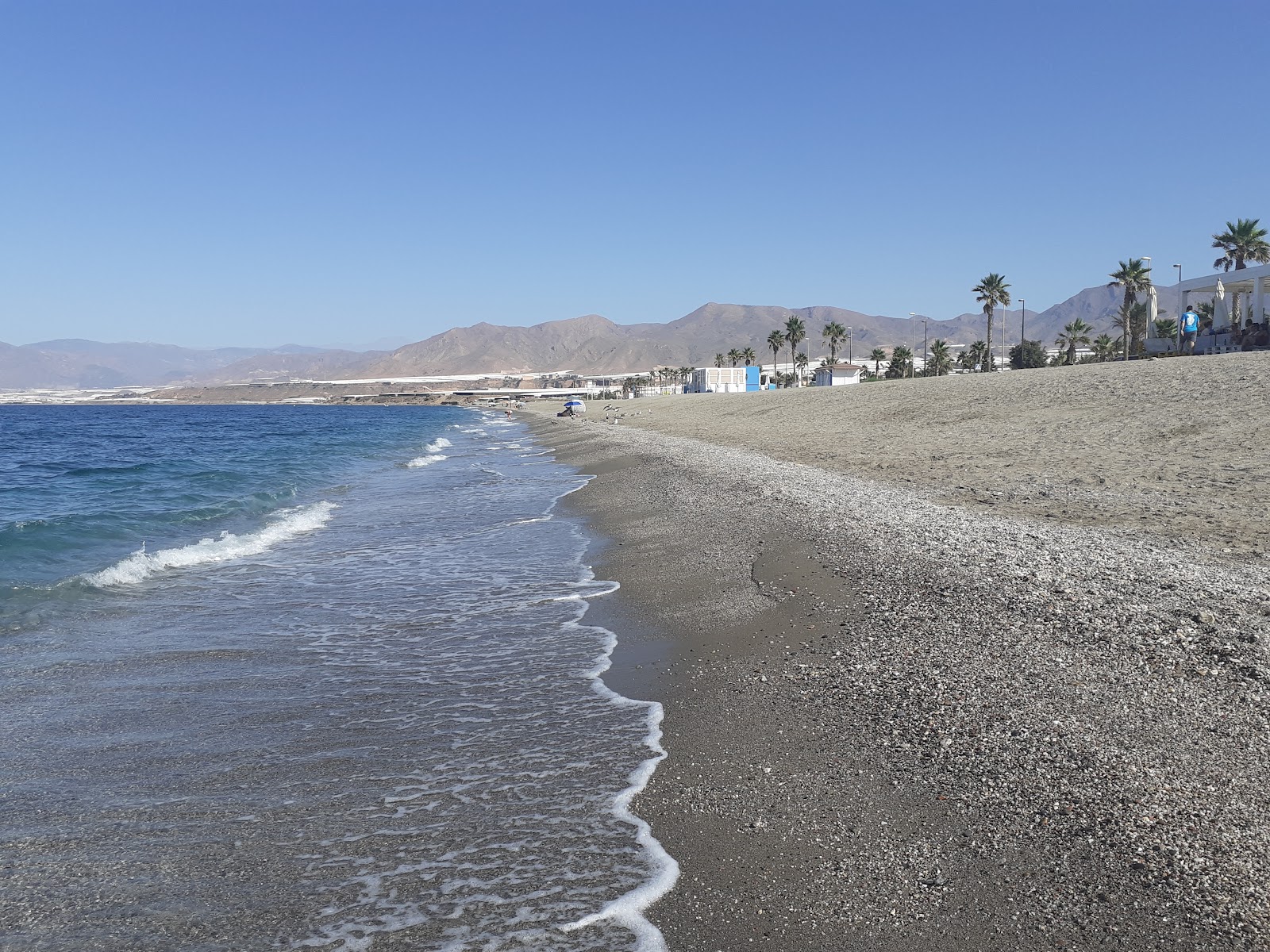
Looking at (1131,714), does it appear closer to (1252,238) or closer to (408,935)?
(408,935)

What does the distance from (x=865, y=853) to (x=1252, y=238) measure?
68.3m

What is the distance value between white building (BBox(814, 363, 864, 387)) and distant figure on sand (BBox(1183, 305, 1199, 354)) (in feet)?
181

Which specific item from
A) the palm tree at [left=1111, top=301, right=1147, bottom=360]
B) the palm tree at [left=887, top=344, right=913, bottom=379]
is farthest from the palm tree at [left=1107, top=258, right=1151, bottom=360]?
the palm tree at [left=887, top=344, right=913, bottom=379]

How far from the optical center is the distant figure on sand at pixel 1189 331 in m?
41.4

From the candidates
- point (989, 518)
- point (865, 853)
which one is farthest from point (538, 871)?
point (989, 518)

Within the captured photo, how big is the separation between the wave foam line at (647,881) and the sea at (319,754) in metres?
0.02

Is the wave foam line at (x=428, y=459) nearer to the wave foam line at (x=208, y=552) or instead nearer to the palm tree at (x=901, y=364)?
the wave foam line at (x=208, y=552)

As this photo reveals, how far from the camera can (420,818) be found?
542 centimetres

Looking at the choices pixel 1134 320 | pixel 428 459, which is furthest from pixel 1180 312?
pixel 428 459

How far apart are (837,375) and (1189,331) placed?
6227 cm

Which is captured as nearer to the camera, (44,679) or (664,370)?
(44,679)

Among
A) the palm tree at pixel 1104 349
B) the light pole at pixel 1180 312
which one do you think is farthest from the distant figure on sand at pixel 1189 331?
the palm tree at pixel 1104 349

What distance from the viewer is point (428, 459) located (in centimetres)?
4100

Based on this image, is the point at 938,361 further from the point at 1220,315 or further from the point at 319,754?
the point at 319,754
